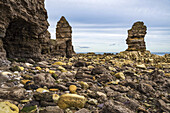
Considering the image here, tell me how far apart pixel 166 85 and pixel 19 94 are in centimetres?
660

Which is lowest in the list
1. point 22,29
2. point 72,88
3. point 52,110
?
point 52,110

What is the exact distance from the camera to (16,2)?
22.0ft

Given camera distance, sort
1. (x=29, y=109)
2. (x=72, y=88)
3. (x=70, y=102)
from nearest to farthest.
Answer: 1. (x=29, y=109)
2. (x=70, y=102)
3. (x=72, y=88)

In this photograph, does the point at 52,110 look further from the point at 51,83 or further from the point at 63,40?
the point at 63,40

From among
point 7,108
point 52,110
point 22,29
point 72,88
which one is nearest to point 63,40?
point 22,29

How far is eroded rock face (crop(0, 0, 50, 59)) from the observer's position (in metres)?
6.44

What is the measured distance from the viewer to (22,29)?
27.5 ft

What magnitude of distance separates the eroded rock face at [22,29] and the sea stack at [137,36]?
28377mm

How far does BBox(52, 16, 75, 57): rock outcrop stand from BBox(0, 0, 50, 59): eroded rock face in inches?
431

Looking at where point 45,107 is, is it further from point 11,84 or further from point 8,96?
point 11,84

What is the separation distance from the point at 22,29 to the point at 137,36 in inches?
1236

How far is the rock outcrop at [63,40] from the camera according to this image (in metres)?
21.2

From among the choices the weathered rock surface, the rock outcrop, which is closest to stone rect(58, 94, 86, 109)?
the weathered rock surface

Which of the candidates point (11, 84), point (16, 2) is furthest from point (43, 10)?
point (11, 84)
